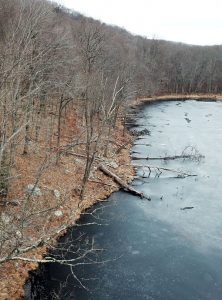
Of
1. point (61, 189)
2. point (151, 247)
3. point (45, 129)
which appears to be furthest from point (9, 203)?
point (45, 129)

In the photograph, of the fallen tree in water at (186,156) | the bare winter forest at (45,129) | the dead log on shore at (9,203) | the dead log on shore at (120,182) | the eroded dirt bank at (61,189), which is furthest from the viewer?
the fallen tree in water at (186,156)

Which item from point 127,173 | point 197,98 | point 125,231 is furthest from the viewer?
point 197,98

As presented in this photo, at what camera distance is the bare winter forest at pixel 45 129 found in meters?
14.9

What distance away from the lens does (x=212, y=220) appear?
24984 millimetres

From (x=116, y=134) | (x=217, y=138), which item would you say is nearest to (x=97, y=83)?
(x=116, y=134)

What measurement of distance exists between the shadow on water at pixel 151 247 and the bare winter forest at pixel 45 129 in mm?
1442

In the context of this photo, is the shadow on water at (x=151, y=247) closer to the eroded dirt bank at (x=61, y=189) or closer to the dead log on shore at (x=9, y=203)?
the eroded dirt bank at (x=61, y=189)

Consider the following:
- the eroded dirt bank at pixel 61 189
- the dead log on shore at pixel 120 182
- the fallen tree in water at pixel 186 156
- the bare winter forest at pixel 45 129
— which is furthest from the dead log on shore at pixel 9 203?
the fallen tree in water at pixel 186 156

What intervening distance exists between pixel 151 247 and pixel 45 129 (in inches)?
725

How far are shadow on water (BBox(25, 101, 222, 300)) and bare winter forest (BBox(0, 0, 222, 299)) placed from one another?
1.44 m

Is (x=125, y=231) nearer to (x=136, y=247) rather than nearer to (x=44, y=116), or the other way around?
(x=136, y=247)

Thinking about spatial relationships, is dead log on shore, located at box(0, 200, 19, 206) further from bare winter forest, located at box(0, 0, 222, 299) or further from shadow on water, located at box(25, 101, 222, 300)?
shadow on water, located at box(25, 101, 222, 300)

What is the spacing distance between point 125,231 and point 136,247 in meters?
1.84

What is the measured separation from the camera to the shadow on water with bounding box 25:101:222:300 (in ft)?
58.5
